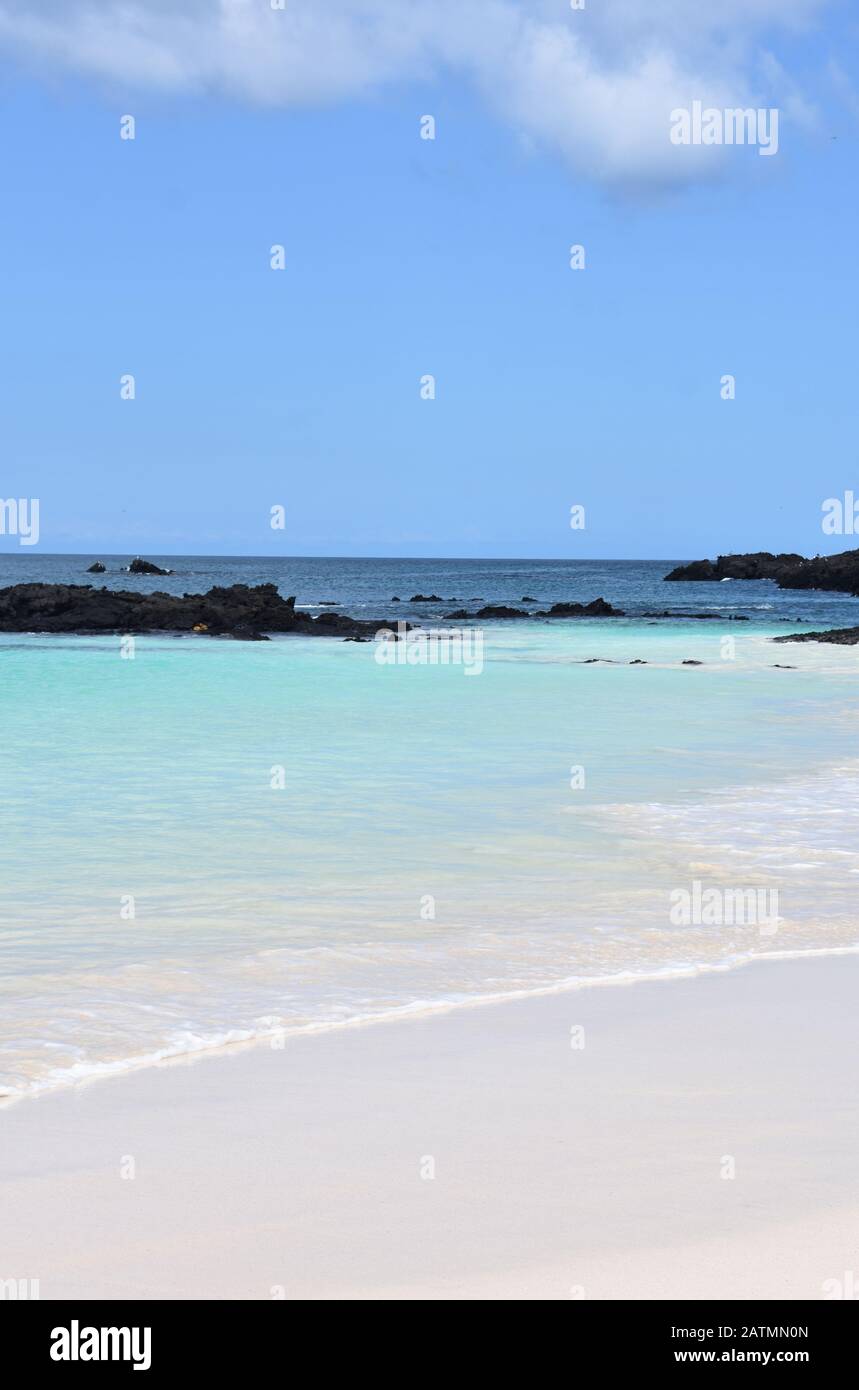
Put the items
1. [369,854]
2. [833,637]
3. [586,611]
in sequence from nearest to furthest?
[369,854]
[833,637]
[586,611]

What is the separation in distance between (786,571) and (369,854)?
119m

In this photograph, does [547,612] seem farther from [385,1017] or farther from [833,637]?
[385,1017]

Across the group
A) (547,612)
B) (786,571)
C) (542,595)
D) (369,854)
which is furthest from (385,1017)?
(786,571)

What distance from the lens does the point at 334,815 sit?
41.4ft

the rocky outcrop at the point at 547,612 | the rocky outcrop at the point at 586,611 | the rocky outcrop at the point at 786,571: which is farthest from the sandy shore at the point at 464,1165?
the rocky outcrop at the point at 786,571

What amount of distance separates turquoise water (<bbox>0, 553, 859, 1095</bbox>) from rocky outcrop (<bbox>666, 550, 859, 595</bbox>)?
9720 centimetres

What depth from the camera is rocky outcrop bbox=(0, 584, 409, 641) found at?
52.2m

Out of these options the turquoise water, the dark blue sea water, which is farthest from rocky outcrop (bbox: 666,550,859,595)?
the turquoise water

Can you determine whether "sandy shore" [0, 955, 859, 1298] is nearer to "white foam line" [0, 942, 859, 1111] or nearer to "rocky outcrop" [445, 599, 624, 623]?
"white foam line" [0, 942, 859, 1111]

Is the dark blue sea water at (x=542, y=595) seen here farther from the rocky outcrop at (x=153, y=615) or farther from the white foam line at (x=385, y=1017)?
the white foam line at (x=385, y=1017)

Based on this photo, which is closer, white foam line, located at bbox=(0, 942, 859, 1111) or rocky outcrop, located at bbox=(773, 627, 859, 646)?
white foam line, located at bbox=(0, 942, 859, 1111)

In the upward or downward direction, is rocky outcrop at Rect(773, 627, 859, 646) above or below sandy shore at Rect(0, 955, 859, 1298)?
above

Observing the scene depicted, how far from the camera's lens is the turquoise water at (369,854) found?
277 inches

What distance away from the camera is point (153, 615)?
5303cm
